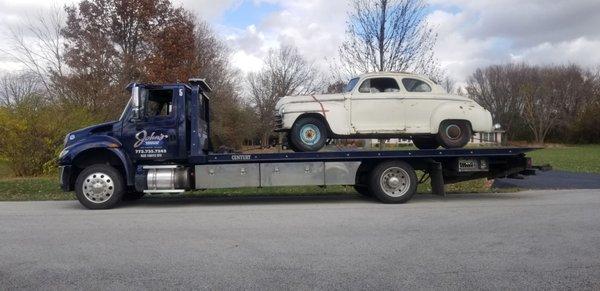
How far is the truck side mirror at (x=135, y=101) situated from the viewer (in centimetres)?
1095

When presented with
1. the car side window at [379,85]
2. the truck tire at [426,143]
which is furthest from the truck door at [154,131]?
the truck tire at [426,143]

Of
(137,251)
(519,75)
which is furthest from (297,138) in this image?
(519,75)

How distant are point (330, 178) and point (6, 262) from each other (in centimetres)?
655

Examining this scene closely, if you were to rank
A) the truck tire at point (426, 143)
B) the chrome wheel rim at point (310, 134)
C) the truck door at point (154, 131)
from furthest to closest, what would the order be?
the truck tire at point (426, 143) < the chrome wheel rim at point (310, 134) < the truck door at point (154, 131)

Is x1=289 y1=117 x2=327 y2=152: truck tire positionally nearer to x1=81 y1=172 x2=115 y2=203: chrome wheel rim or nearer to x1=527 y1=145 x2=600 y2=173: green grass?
x1=81 y1=172 x2=115 y2=203: chrome wheel rim

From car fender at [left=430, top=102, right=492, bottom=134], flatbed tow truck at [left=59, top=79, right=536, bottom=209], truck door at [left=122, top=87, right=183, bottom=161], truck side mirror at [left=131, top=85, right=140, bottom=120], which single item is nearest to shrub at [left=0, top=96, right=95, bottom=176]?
flatbed tow truck at [left=59, top=79, right=536, bottom=209]

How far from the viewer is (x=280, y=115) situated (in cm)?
1202

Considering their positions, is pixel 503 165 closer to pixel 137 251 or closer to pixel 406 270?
pixel 406 270

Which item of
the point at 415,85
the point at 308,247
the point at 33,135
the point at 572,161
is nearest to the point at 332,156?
the point at 415,85

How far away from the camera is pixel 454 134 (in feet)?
39.4

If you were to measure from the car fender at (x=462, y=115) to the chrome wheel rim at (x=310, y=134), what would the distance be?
8.03 feet

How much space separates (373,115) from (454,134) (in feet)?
6.01

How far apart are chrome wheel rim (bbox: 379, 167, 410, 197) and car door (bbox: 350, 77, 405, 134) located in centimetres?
89

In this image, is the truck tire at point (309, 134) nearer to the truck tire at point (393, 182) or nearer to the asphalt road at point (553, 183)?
the truck tire at point (393, 182)
